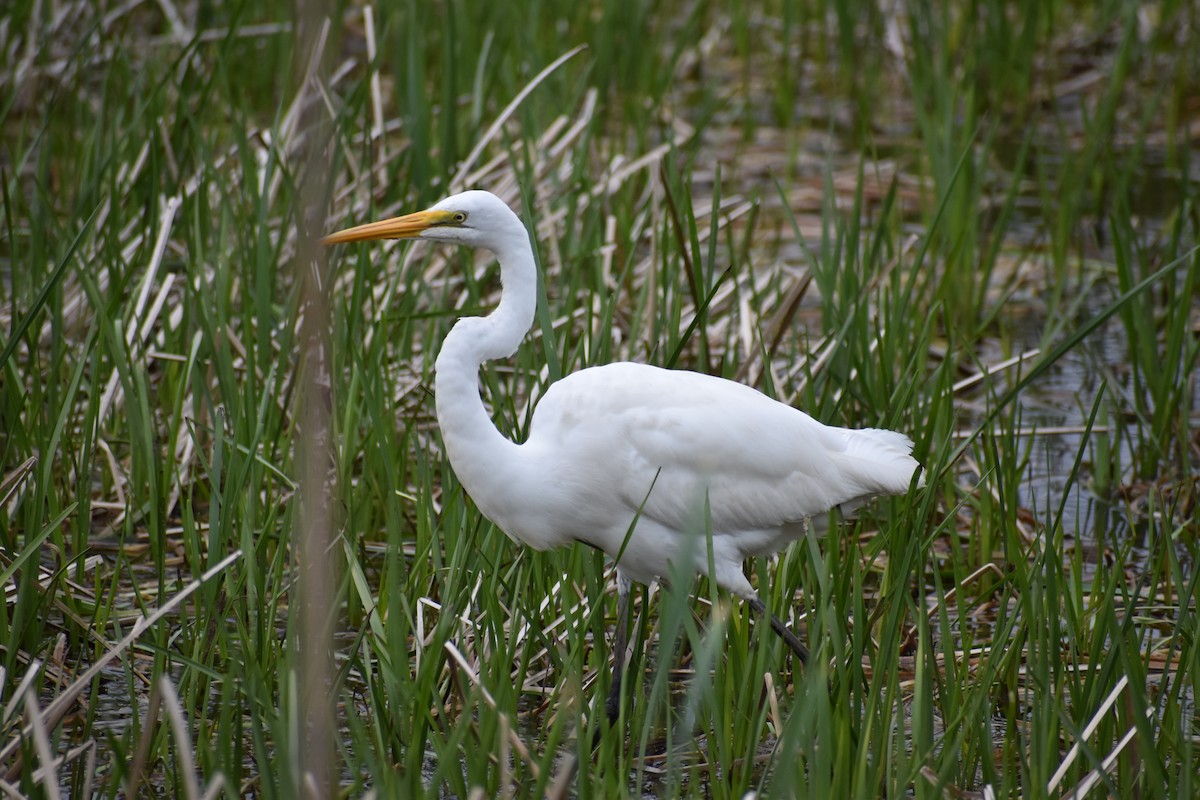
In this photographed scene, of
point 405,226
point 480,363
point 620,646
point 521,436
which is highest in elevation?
point 405,226

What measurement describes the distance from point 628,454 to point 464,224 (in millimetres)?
528

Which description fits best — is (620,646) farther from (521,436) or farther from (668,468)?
(521,436)

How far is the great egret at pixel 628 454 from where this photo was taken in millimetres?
2652

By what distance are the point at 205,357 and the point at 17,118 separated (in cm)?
345

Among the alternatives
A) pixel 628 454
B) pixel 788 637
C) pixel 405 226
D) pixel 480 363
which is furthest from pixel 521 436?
pixel 788 637

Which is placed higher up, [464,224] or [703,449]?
[464,224]

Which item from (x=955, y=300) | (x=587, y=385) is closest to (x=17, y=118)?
(x=955, y=300)

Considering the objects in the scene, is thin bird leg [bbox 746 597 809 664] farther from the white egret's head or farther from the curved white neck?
the white egret's head

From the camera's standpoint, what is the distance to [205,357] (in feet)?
12.4

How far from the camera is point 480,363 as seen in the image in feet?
8.66

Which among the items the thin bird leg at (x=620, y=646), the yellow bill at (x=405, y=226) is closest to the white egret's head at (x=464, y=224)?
the yellow bill at (x=405, y=226)

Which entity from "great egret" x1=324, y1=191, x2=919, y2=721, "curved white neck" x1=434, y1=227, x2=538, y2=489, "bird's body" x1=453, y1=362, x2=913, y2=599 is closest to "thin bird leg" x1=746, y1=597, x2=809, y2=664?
"great egret" x1=324, y1=191, x2=919, y2=721

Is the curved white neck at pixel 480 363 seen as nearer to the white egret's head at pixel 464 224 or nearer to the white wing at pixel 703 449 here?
the white egret's head at pixel 464 224

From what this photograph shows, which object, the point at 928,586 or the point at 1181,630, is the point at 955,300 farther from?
the point at 1181,630
